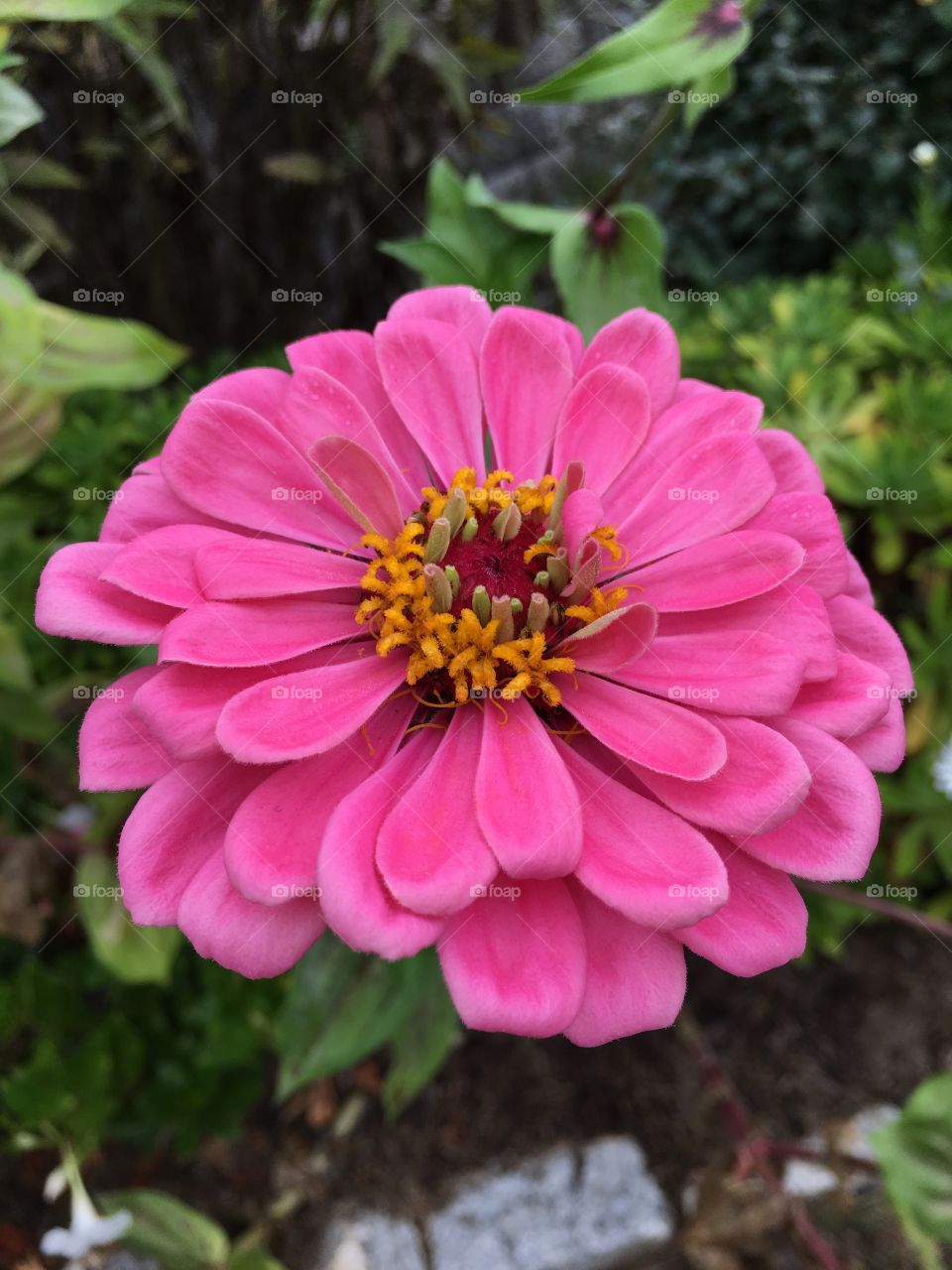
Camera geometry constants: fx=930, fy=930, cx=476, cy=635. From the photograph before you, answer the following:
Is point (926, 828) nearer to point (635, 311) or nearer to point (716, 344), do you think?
point (716, 344)

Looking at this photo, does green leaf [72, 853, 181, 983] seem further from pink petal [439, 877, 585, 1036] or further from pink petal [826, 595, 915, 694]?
pink petal [826, 595, 915, 694]

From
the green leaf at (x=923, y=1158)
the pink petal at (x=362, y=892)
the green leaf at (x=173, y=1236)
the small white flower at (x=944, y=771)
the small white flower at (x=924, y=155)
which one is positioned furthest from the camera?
the small white flower at (x=924, y=155)

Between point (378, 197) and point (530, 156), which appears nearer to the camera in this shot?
point (378, 197)

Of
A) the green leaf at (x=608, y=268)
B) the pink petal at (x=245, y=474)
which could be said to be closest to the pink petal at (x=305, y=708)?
the pink petal at (x=245, y=474)

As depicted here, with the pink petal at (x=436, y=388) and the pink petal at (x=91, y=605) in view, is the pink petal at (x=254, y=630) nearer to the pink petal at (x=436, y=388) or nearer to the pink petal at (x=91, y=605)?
the pink petal at (x=91, y=605)

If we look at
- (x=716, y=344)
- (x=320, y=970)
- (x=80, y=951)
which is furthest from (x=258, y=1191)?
(x=716, y=344)

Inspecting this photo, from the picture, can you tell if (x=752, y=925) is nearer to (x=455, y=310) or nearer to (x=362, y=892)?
(x=362, y=892)
